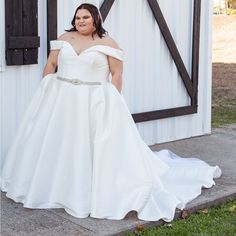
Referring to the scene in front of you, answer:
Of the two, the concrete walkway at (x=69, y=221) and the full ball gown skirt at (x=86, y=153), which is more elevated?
the full ball gown skirt at (x=86, y=153)

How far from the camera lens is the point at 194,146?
8.22m

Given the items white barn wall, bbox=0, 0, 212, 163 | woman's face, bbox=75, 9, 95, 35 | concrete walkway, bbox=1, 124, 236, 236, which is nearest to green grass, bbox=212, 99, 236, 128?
white barn wall, bbox=0, 0, 212, 163

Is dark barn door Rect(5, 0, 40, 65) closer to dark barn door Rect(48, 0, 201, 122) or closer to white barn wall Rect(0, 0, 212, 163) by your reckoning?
white barn wall Rect(0, 0, 212, 163)

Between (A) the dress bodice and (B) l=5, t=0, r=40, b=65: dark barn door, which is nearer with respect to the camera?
(A) the dress bodice

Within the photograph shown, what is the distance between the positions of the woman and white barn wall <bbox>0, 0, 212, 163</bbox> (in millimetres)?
1073

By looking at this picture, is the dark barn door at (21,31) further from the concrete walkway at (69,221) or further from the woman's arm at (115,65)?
the concrete walkway at (69,221)

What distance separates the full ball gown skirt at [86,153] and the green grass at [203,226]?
0.41 feet

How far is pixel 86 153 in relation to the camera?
5160 millimetres

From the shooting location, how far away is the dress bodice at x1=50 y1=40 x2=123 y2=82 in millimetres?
5148

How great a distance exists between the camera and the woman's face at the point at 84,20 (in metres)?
5.11

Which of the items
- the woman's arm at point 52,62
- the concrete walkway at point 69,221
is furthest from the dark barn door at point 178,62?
the woman's arm at point 52,62

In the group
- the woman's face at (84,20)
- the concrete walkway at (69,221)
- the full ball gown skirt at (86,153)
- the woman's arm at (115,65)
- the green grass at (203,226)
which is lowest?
the green grass at (203,226)

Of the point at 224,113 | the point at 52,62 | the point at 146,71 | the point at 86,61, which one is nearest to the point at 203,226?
the point at 86,61

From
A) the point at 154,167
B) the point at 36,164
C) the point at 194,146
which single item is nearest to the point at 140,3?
the point at 194,146
